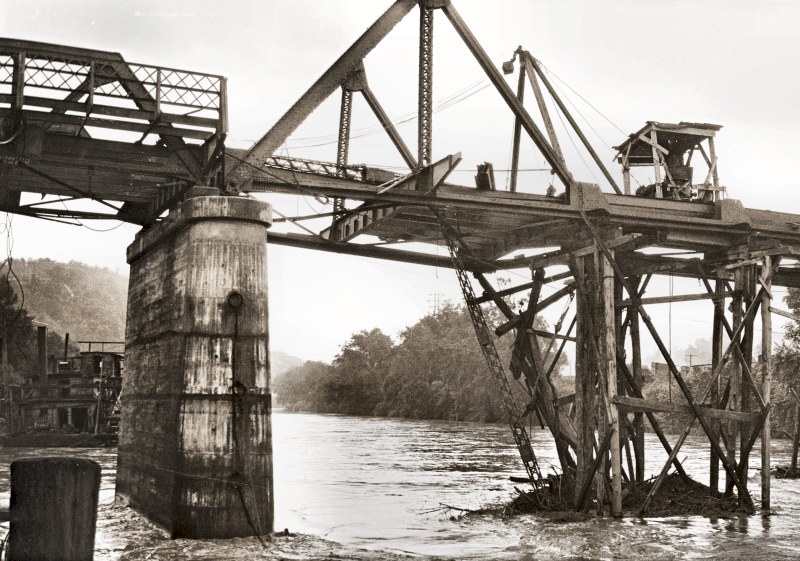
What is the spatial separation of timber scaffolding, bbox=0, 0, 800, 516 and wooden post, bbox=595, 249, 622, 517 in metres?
0.03

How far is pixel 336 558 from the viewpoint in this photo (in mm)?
13398

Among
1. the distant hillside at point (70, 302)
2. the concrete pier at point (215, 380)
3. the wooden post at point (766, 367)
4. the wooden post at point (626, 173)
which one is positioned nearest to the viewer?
the concrete pier at point (215, 380)

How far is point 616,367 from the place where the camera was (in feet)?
58.6

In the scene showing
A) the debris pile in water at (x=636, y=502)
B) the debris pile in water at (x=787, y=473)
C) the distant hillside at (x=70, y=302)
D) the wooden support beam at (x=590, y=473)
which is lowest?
the debris pile in water at (x=787, y=473)

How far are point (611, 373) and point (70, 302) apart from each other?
153146 mm

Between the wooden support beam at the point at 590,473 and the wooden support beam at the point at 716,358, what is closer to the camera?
the wooden support beam at the point at 590,473

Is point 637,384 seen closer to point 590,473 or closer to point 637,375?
point 637,375

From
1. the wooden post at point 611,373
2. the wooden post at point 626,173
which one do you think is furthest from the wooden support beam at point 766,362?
the wooden post at point 626,173

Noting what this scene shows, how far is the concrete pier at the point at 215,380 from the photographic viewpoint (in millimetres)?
13336

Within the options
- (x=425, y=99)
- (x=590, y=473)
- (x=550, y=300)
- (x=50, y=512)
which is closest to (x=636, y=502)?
(x=590, y=473)

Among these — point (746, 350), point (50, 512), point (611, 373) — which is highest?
point (746, 350)

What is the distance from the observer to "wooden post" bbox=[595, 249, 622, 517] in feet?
55.2

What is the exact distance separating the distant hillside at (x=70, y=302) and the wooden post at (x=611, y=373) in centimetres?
12504

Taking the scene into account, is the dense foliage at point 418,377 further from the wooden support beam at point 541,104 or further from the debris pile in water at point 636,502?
the wooden support beam at point 541,104
